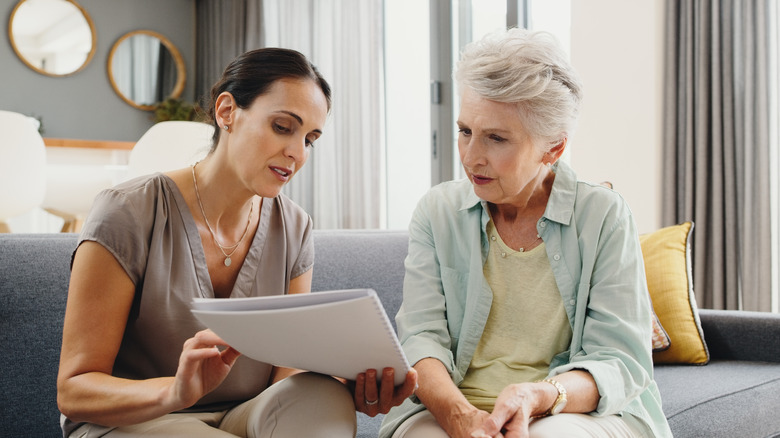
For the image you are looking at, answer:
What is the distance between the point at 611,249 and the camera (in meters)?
1.30

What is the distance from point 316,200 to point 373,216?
0.65 m

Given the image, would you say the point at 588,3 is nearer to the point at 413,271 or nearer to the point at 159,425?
the point at 413,271

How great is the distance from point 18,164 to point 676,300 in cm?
271

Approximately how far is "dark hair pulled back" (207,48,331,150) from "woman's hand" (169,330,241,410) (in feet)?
1.55

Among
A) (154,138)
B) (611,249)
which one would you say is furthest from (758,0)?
(154,138)

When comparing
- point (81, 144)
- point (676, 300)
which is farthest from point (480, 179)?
point (81, 144)

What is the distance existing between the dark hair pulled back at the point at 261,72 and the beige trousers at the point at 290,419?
510 millimetres

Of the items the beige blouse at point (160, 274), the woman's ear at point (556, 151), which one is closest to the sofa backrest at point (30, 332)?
the beige blouse at point (160, 274)

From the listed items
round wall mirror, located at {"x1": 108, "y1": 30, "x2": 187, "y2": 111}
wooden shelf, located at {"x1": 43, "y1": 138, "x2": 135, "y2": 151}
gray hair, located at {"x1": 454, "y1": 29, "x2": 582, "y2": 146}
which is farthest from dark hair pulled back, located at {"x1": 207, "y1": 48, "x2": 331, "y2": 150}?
round wall mirror, located at {"x1": 108, "y1": 30, "x2": 187, "y2": 111}

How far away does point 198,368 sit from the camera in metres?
1.00

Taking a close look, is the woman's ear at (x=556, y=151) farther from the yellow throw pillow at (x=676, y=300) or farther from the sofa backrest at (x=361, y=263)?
the yellow throw pillow at (x=676, y=300)

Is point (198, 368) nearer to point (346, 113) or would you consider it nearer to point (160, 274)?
point (160, 274)

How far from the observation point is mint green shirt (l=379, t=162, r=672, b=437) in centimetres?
123

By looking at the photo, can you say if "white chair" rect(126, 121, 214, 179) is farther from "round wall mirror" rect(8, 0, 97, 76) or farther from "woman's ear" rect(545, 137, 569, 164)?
"round wall mirror" rect(8, 0, 97, 76)
